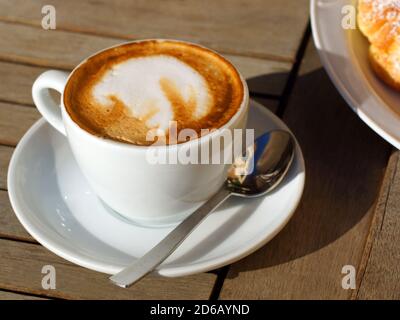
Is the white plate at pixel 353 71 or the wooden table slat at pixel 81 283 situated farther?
the white plate at pixel 353 71

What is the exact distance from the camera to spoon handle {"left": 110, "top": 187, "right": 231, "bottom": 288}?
25.8 inches

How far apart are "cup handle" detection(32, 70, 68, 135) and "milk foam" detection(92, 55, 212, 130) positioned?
0.17 ft

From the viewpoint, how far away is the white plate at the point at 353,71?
2.62 ft

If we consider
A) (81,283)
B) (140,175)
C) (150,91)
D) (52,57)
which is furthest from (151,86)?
(52,57)

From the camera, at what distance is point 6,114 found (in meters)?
0.95

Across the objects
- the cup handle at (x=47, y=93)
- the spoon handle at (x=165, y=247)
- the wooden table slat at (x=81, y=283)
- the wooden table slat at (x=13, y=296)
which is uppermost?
the cup handle at (x=47, y=93)

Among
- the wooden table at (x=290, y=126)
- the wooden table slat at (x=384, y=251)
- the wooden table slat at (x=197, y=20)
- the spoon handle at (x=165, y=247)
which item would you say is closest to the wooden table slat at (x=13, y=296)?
the wooden table at (x=290, y=126)

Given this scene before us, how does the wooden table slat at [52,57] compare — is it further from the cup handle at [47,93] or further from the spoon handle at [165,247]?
the spoon handle at [165,247]

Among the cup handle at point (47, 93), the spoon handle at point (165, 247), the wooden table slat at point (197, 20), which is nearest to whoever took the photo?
the spoon handle at point (165, 247)

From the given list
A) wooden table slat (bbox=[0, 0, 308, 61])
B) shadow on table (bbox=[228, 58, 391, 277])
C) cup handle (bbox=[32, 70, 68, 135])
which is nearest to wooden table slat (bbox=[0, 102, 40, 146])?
cup handle (bbox=[32, 70, 68, 135])

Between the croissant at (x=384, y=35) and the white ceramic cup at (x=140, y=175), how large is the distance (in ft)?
0.78

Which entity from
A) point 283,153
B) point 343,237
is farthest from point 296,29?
point 343,237

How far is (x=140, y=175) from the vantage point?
0.70 metres
